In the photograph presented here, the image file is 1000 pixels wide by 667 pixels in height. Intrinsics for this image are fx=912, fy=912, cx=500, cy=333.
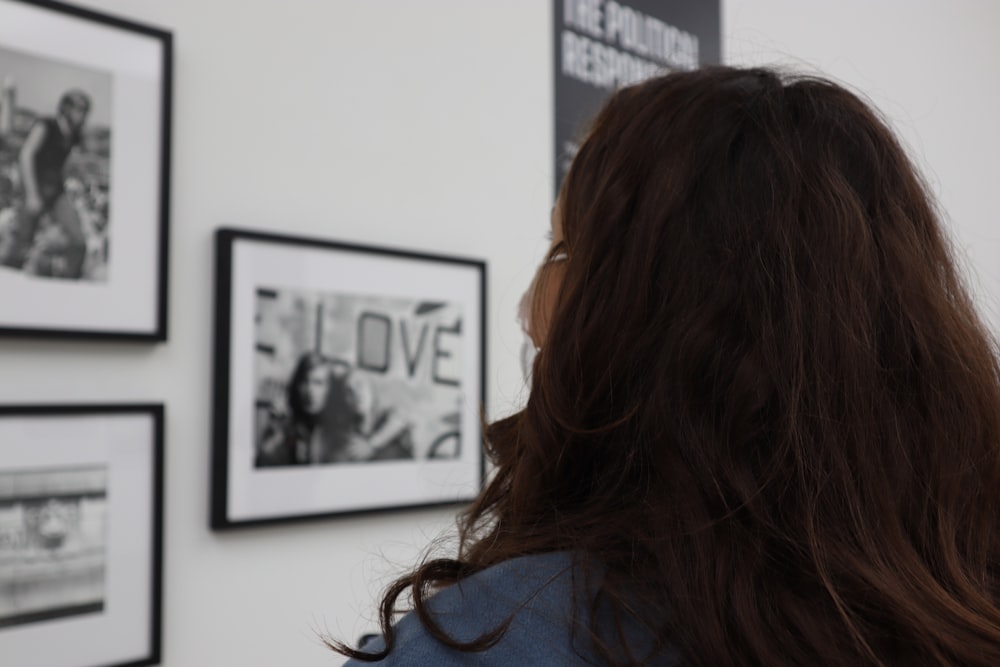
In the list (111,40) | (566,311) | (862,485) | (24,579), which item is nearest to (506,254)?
(111,40)

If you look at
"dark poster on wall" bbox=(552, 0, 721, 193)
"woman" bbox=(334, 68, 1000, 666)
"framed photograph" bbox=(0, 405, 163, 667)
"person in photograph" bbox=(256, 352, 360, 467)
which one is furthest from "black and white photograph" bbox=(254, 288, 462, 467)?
"woman" bbox=(334, 68, 1000, 666)

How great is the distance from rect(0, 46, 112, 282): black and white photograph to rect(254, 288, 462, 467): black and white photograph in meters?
0.27

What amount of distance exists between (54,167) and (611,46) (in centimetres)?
126

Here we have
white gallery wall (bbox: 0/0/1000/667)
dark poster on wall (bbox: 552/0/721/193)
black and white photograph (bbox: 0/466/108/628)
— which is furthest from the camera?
dark poster on wall (bbox: 552/0/721/193)

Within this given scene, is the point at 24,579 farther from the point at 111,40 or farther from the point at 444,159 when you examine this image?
the point at 444,159

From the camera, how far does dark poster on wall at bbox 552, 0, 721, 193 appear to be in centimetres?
189

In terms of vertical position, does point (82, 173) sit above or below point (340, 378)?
above

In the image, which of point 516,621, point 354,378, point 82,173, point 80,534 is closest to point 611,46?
point 354,378

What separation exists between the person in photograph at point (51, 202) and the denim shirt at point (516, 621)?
0.82 meters

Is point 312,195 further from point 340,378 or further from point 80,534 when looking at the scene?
point 80,534

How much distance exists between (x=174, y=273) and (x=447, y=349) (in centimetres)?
50

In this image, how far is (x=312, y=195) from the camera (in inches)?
57.7

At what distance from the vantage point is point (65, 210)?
3.92ft

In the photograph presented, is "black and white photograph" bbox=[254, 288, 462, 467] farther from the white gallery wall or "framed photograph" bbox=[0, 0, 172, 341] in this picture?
"framed photograph" bbox=[0, 0, 172, 341]
